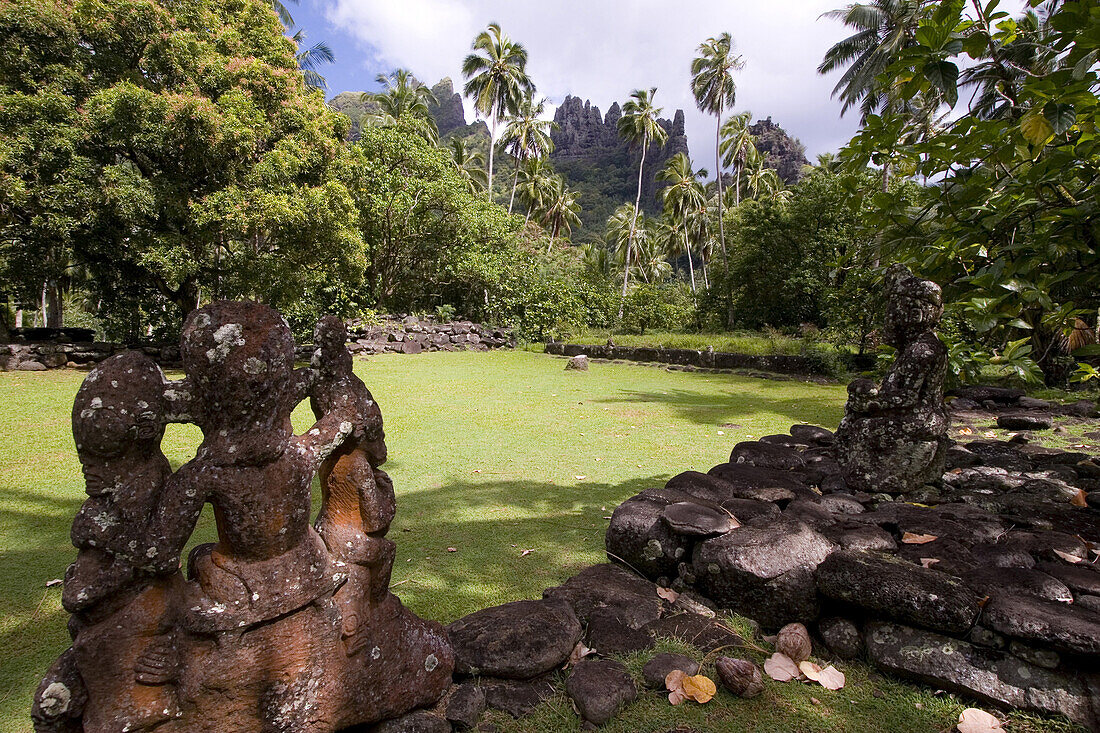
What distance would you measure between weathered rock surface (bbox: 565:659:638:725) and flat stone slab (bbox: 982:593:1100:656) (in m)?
1.35

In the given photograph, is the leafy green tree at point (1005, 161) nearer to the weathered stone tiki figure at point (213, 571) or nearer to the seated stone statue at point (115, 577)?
the weathered stone tiki figure at point (213, 571)

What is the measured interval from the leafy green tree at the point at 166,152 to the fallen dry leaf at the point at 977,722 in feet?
42.0

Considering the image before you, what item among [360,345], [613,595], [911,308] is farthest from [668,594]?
[360,345]

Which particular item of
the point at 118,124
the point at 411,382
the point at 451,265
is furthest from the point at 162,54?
the point at 451,265

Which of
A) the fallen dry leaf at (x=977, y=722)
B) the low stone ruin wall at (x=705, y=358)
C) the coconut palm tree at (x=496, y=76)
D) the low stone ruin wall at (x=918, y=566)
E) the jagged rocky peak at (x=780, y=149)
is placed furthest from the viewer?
the jagged rocky peak at (x=780, y=149)

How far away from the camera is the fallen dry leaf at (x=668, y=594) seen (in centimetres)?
280

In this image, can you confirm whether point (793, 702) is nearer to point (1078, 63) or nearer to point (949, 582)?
point (949, 582)

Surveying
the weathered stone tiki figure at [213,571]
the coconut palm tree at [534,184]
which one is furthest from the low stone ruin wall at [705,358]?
the coconut palm tree at [534,184]

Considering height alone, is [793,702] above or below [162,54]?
below

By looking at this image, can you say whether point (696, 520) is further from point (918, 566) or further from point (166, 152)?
point (166, 152)

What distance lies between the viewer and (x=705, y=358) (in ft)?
48.8

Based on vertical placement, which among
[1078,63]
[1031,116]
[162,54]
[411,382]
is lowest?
[411,382]

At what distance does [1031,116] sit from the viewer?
2152 millimetres

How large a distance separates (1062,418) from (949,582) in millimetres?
6002
